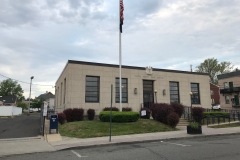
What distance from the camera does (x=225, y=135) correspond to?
1546 cm

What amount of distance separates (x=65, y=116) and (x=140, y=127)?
7405mm

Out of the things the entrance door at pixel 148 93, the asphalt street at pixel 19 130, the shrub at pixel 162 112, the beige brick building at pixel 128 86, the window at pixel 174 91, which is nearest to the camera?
the asphalt street at pixel 19 130

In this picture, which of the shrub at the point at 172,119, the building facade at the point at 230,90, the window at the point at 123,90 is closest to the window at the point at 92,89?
the window at the point at 123,90

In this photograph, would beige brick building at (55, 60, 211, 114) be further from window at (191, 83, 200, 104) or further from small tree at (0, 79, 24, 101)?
small tree at (0, 79, 24, 101)

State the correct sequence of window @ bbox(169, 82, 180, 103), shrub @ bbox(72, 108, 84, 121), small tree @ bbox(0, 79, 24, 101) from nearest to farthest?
shrub @ bbox(72, 108, 84, 121), window @ bbox(169, 82, 180, 103), small tree @ bbox(0, 79, 24, 101)

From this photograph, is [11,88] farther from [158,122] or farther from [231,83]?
[158,122]

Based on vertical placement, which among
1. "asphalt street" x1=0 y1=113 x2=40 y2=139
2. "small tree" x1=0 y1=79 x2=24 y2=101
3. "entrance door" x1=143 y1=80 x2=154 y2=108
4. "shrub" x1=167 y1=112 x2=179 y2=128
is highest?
"small tree" x1=0 y1=79 x2=24 y2=101

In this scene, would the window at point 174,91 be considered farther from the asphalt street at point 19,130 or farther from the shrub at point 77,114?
the asphalt street at point 19,130

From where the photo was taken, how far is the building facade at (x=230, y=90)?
45.3m

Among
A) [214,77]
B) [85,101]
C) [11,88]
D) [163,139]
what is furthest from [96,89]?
[11,88]

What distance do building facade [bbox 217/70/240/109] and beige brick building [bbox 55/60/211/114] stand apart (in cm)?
1555

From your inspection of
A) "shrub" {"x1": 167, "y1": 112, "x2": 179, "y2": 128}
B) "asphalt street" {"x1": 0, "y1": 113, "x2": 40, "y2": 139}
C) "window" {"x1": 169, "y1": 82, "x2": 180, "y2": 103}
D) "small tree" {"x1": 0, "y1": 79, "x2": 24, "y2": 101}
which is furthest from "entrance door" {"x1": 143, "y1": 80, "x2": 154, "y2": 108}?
"small tree" {"x1": 0, "y1": 79, "x2": 24, "y2": 101}

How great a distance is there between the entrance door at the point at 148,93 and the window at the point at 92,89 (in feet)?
18.8

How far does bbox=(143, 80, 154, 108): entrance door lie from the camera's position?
28.9 m
